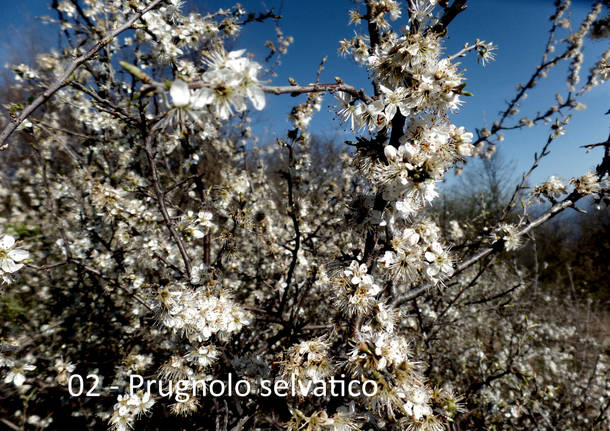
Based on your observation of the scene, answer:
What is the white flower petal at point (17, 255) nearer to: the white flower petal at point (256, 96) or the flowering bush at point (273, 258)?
the flowering bush at point (273, 258)

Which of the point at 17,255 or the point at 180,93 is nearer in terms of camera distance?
the point at 180,93

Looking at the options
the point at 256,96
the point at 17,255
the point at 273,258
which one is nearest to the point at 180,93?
the point at 256,96

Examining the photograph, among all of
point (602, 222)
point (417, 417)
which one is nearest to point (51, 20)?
point (417, 417)

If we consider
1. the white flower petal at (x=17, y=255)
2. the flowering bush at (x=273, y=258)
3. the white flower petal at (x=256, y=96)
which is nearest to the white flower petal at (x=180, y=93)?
the flowering bush at (x=273, y=258)

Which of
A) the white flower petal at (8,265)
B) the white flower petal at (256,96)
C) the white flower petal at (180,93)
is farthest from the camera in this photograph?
the white flower petal at (8,265)

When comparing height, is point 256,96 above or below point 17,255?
above

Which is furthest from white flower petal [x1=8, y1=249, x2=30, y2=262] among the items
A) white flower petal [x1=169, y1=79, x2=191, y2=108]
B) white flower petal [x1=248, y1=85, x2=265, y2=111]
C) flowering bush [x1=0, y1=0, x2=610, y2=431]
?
white flower petal [x1=248, y1=85, x2=265, y2=111]

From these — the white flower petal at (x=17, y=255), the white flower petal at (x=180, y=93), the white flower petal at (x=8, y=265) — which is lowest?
the white flower petal at (x=8, y=265)

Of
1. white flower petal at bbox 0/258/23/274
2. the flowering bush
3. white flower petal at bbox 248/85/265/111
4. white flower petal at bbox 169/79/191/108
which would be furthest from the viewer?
white flower petal at bbox 0/258/23/274

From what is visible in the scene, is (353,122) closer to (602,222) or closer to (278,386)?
(278,386)

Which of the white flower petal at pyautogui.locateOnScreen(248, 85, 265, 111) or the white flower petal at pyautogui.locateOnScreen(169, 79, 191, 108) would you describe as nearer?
the white flower petal at pyautogui.locateOnScreen(169, 79, 191, 108)

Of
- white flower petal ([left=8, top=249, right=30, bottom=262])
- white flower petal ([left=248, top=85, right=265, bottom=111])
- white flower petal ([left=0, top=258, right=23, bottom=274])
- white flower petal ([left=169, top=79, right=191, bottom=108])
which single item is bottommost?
white flower petal ([left=0, top=258, right=23, bottom=274])

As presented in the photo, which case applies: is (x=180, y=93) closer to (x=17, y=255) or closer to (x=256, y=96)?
(x=256, y=96)

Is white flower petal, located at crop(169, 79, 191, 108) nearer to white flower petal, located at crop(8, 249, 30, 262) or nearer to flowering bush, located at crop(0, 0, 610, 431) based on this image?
flowering bush, located at crop(0, 0, 610, 431)
